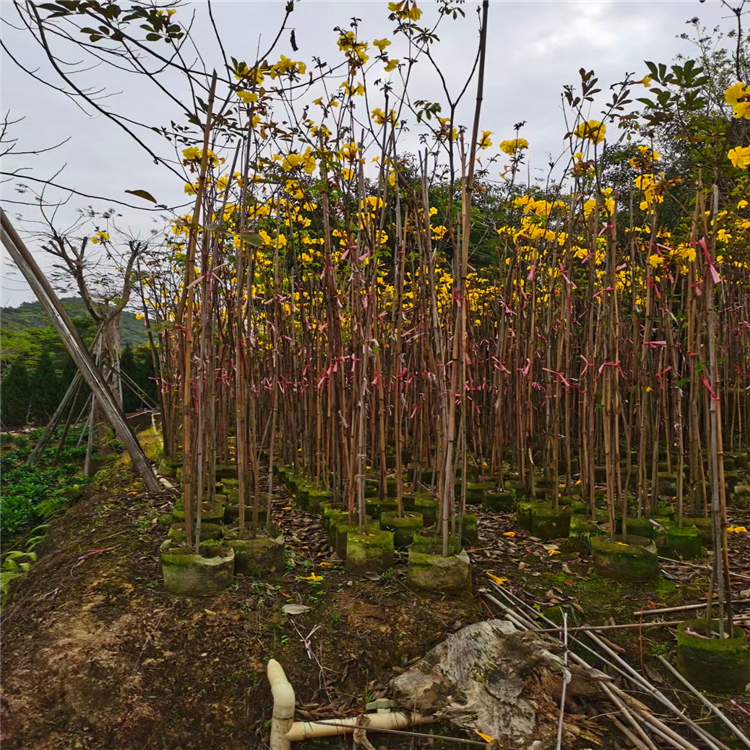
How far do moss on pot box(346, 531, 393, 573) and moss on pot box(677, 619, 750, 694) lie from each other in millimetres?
1068

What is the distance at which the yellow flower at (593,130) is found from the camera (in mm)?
2283

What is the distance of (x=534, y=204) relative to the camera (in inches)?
115

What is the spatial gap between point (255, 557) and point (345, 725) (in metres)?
0.86

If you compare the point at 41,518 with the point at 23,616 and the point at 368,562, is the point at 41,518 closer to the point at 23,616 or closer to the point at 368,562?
the point at 23,616

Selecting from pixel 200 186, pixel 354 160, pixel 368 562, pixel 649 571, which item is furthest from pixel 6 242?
pixel 649 571

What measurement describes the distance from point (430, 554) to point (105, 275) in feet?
17.9

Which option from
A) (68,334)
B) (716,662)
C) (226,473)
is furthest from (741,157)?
(226,473)

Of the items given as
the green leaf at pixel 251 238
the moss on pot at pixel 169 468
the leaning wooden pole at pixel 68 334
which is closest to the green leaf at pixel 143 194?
the green leaf at pixel 251 238

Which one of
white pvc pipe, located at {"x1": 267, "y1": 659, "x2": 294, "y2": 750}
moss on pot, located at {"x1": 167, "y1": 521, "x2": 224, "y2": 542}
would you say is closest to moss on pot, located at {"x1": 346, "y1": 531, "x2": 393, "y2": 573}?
moss on pot, located at {"x1": 167, "y1": 521, "x2": 224, "y2": 542}

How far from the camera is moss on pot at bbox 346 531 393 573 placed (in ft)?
7.36

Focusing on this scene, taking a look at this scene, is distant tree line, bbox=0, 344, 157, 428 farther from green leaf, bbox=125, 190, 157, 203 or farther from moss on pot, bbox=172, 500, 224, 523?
green leaf, bbox=125, 190, 157, 203

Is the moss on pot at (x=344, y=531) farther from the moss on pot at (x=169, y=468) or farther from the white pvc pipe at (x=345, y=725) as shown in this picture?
the moss on pot at (x=169, y=468)

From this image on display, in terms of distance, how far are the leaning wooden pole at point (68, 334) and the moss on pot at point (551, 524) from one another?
2.38m

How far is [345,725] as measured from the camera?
1470 millimetres
